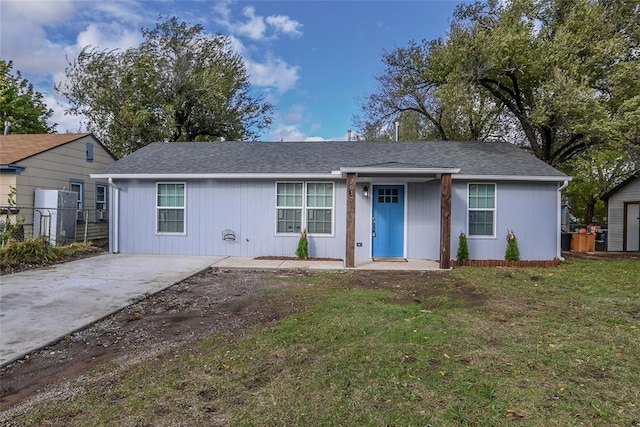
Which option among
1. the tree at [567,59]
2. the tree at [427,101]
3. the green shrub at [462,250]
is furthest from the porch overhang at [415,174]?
the tree at [567,59]

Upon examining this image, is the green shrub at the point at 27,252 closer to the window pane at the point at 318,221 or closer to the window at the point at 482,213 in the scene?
the window pane at the point at 318,221

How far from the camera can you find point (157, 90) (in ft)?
63.9

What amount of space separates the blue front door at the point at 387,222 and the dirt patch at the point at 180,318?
6.84 feet

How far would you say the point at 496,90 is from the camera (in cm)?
1310

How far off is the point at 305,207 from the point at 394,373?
732cm

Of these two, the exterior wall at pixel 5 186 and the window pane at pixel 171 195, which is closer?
the window pane at pixel 171 195

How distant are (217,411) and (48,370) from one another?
1.84 meters

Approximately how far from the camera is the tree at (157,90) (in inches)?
747

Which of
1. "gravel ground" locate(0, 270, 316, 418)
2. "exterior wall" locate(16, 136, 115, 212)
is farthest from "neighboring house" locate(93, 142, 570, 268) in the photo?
"gravel ground" locate(0, 270, 316, 418)

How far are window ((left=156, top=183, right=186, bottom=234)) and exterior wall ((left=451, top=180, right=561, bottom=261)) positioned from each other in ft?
24.8

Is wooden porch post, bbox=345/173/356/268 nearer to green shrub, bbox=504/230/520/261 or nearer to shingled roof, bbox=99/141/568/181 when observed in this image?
shingled roof, bbox=99/141/568/181

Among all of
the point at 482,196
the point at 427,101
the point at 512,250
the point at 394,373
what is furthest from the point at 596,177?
the point at 394,373

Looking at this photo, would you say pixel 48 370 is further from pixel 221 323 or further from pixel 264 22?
pixel 264 22

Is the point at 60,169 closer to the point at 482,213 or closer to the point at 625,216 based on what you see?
the point at 482,213
